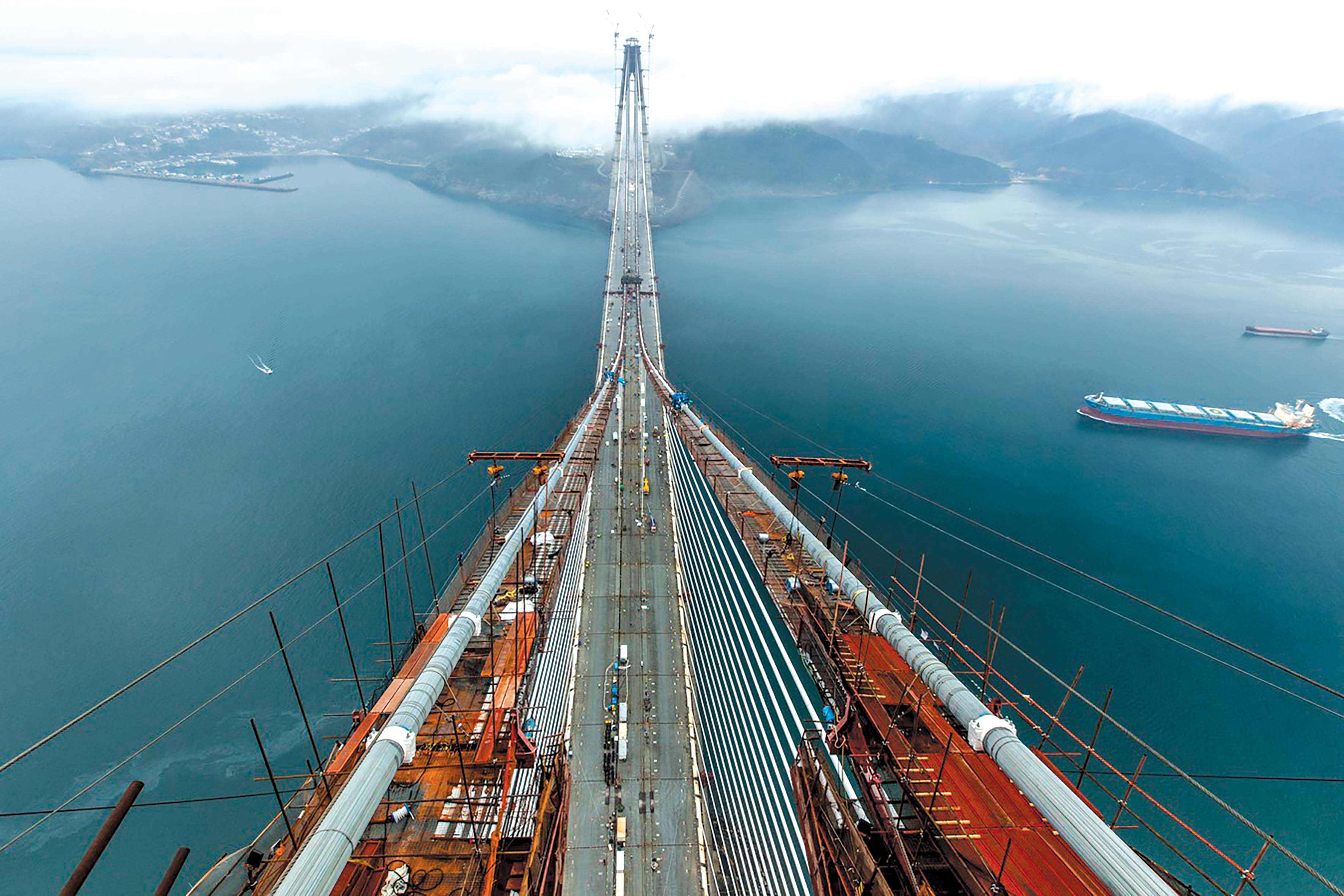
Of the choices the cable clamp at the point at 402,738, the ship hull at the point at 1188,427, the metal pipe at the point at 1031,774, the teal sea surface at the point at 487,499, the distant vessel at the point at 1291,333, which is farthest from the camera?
the distant vessel at the point at 1291,333

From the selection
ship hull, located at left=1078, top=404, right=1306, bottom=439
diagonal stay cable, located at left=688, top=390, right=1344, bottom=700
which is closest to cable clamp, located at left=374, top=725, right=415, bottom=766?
diagonal stay cable, located at left=688, top=390, right=1344, bottom=700

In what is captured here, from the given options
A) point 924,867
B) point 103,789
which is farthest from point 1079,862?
point 103,789

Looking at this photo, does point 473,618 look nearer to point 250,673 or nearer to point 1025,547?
point 250,673

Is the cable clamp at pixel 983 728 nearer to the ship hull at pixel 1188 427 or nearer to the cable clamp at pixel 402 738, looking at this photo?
the cable clamp at pixel 402 738

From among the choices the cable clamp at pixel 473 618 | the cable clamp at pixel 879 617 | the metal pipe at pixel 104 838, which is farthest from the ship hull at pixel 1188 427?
the metal pipe at pixel 104 838

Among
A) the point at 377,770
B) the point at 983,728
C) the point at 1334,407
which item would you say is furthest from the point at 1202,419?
the point at 377,770

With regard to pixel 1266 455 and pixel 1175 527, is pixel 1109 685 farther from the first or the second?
pixel 1266 455
